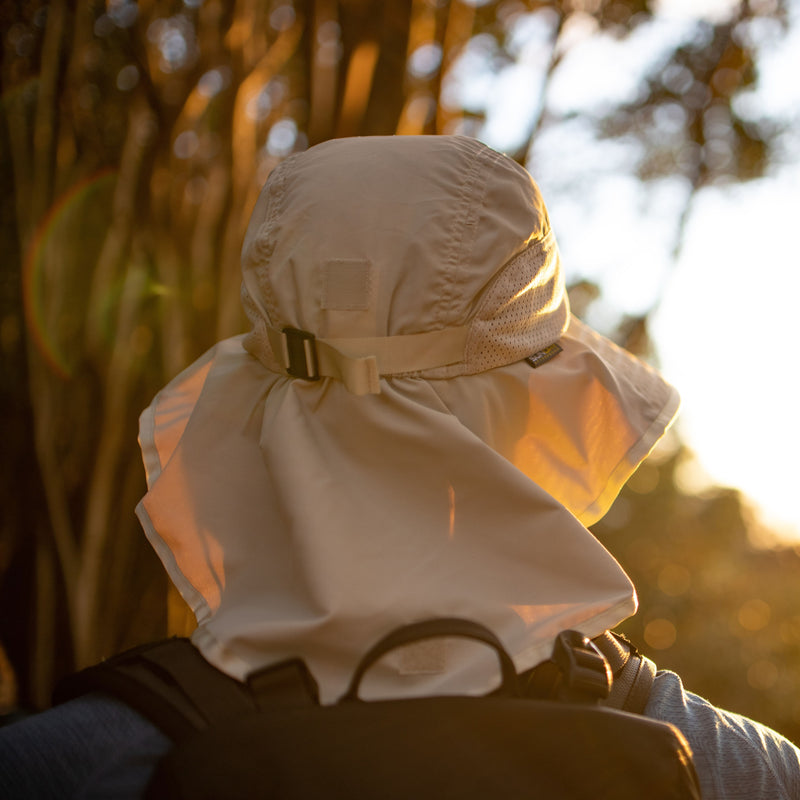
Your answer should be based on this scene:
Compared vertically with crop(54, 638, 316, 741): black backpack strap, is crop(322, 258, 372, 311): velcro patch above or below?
above

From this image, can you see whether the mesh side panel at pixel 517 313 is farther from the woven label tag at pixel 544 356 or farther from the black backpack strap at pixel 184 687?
the black backpack strap at pixel 184 687

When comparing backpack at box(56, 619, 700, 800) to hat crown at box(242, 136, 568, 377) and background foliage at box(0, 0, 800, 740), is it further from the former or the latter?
background foliage at box(0, 0, 800, 740)

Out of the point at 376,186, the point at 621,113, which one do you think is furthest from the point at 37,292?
the point at 621,113

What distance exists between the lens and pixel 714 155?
5852 mm

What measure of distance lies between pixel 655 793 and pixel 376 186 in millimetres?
784

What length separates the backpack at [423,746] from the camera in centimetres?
68

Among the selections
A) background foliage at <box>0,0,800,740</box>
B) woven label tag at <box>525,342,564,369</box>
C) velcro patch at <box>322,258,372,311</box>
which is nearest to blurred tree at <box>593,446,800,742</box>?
background foliage at <box>0,0,800,740</box>

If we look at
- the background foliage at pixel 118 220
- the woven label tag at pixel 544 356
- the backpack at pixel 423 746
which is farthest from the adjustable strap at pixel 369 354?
the background foliage at pixel 118 220

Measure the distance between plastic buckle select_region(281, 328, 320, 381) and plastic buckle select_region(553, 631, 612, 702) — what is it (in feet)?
1.54

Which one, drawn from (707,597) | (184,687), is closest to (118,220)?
(184,687)

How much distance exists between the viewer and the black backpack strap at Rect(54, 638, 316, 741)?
780 millimetres

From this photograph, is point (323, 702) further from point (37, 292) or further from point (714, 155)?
point (714, 155)

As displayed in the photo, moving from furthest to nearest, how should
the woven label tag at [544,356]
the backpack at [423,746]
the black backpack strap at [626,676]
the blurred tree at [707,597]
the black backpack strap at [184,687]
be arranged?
the blurred tree at [707,597], the woven label tag at [544,356], the black backpack strap at [626,676], the black backpack strap at [184,687], the backpack at [423,746]

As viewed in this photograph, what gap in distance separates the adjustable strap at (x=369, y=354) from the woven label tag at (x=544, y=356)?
12 cm
